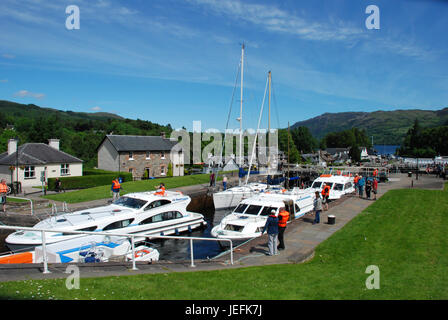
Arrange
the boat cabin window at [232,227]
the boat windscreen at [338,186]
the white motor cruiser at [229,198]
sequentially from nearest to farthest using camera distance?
the boat cabin window at [232,227] < the white motor cruiser at [229,198] < the boat windscreen at [338,186]

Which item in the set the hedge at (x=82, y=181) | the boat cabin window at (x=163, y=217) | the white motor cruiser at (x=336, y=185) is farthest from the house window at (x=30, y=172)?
the white motor cruiser at (x=336, y=185)

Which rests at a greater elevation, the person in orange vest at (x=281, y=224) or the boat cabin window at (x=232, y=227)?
the person in orange vest at (x=281, y=224)

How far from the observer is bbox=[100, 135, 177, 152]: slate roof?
159ft

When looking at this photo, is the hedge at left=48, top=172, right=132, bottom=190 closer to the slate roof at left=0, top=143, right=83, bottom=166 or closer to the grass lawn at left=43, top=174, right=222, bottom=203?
the grass lawn at left=43, top=174, right=222, bottom=203

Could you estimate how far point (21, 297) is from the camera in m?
5.61

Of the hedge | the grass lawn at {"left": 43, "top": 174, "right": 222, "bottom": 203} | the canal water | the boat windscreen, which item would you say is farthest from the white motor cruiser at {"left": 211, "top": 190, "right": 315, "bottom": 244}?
the hedge

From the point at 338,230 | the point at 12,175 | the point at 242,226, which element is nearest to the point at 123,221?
the point at 242,226

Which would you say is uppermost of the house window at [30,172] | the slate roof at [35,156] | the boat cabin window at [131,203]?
the slate roof at [35,156]

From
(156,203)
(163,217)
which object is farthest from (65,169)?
(163,217)

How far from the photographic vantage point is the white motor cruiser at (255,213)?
54.4 ft

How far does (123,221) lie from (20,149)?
28532 millimetres

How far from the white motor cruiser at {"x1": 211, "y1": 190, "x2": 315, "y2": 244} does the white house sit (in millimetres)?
25789

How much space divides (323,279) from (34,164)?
3814 centimetres

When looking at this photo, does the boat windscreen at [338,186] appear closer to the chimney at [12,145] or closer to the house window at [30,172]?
the house window at [30,172]
